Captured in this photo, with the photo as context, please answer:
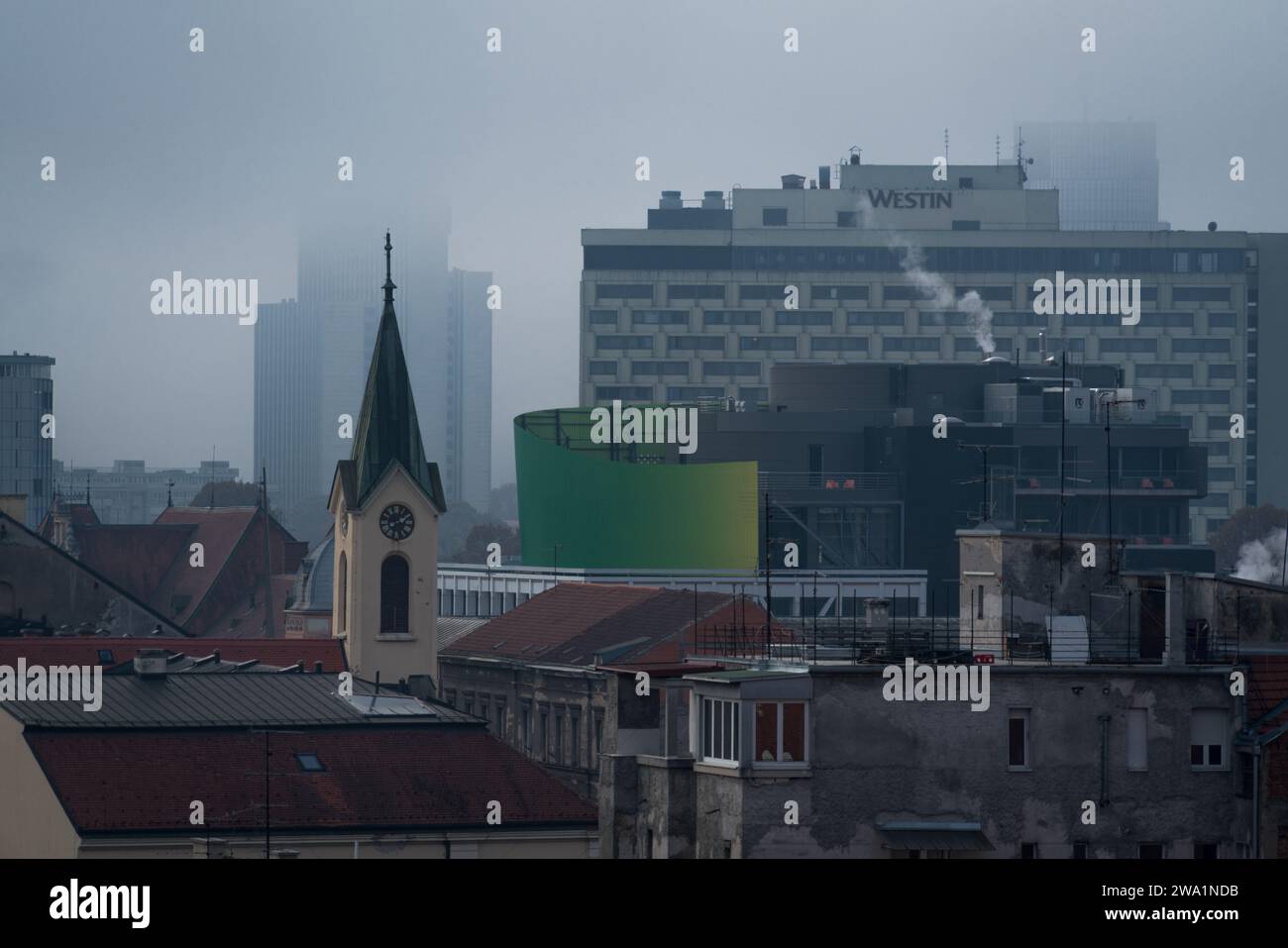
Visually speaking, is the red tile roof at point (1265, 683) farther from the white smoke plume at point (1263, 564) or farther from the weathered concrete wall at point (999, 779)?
the white smoke plume at point (1263, 564)

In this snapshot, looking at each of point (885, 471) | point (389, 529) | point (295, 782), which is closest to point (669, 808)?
point (295, 782)

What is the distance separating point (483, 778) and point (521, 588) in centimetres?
7461

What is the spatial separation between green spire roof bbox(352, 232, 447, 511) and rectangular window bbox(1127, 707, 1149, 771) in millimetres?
49936

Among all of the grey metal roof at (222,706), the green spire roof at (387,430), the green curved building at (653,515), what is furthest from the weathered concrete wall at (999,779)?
the green curved building at (653,515)

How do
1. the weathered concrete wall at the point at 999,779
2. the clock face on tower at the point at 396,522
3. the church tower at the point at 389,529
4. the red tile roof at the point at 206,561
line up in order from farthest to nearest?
the red tile roof at the point at 206,561, the clock face on tower at the point at 396,522, the church tower at the point at 389,529, the weathered concrete wall at the point at 999,779

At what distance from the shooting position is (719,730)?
51688 millimetres

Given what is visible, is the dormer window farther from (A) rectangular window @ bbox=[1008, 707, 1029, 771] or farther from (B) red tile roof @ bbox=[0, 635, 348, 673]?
(B) red tile roof @ bbox=[0, 635, 348, 673]

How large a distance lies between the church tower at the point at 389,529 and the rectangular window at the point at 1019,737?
49.0 meters

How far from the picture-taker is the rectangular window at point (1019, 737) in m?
51.8

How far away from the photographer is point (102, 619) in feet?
355

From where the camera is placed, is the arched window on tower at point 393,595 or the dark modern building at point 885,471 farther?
the dark modern building at point 885,471

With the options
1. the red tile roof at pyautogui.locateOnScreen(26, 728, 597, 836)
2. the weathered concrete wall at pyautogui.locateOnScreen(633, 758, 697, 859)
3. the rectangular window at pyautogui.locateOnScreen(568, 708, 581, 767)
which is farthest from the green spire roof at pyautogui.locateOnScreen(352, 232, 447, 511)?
the weathered concrete wall at pyautogui.locateOnScreen(633, 758, 697, 859)

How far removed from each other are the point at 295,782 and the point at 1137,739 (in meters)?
19.9
